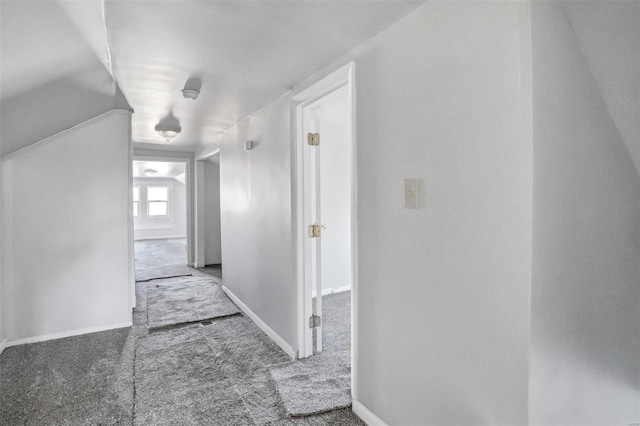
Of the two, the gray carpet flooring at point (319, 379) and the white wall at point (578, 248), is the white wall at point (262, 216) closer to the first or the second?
the gray carpet flooring at point (319, 379)

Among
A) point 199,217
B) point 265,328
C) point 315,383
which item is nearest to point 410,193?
point 315,383

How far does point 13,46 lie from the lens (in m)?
1.53

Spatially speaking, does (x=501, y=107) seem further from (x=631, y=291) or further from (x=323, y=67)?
(x=323, y=67)

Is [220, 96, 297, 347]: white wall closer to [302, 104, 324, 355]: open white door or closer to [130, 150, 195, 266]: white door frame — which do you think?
[302, 104, 324, 355]: open white door

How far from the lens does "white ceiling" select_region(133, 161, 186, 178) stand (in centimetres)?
793

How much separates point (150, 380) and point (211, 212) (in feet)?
14.5

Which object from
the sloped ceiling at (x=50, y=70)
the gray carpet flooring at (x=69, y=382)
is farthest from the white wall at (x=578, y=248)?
the gray carpet flooring at (x=69, y=382)

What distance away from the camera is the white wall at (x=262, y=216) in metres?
2.75

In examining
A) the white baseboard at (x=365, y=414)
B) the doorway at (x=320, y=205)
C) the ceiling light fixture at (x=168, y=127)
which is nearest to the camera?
the white baseboard at (x=365, y=414)

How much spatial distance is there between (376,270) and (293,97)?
1461mm

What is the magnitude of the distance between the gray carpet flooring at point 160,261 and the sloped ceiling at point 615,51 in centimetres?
564

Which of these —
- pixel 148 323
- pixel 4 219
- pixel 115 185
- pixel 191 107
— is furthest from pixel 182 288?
pixel 191 107

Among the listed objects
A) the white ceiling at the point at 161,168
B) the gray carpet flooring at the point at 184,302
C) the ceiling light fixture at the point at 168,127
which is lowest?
the gray carpet flooring at the point at 184,302

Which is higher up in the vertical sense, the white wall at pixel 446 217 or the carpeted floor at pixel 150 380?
the white wall at pixel 446 217
